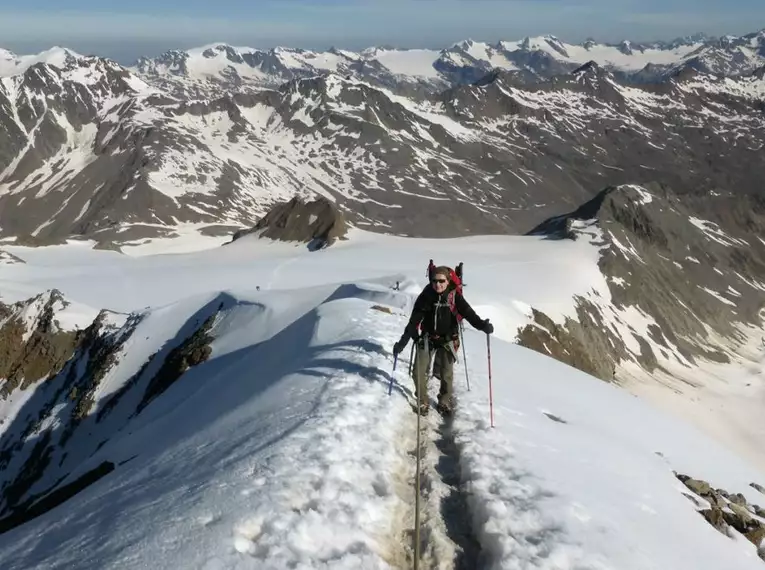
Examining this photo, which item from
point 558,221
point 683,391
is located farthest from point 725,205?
point 683,391

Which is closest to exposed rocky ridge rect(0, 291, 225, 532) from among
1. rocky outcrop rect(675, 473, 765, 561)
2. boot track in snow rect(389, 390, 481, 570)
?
boot track in snow rect(389, 390, 481, 570)

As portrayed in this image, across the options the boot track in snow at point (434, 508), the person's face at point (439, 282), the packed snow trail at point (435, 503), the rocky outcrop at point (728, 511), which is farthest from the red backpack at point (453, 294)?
the rocky outcrop at point (728, 511)

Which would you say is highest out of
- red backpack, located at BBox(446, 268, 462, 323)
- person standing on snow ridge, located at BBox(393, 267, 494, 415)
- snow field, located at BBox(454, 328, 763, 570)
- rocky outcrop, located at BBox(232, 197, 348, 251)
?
red backpack, located at BBox(446, 268, 462, 323)

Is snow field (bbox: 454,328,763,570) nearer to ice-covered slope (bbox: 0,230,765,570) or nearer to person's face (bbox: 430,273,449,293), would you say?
ice-covered slope (bbox: 0,230,765,570)

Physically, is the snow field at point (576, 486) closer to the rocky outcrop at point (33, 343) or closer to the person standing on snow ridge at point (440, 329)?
the person standing on snow ridge at point (440, 329)

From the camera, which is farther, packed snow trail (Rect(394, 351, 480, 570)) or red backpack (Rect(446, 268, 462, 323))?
red backpack (Rect(446, 268, 462, 323))

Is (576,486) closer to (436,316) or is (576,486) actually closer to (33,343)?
(436,316)
